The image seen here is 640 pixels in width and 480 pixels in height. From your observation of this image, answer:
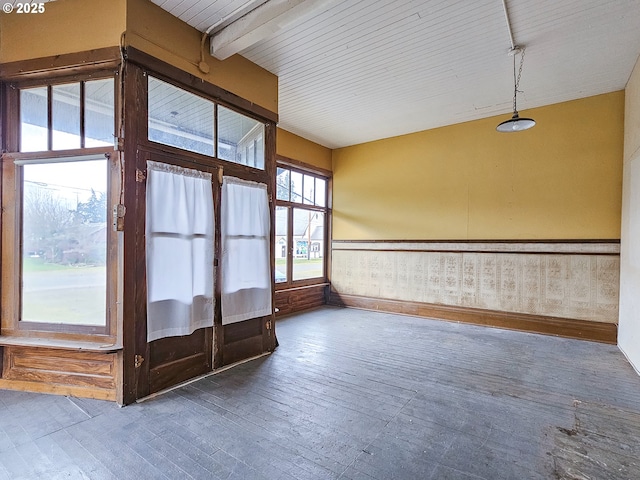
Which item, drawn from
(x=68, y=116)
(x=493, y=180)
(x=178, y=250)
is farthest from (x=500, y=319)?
(x=68, y=116)

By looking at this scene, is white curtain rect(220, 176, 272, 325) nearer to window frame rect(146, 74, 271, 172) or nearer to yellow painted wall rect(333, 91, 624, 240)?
window frame rect(146, 74, 271, 172)

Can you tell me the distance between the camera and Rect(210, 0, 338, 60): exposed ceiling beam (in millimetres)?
2756

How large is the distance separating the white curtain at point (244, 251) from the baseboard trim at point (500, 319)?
3267 millimetres

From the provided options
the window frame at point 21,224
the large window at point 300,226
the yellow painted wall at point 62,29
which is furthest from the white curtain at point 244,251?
the large window at point 300,226

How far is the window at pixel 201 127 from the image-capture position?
306cm

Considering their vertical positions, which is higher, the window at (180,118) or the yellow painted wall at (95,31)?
the yellow painted wall at (95,31)

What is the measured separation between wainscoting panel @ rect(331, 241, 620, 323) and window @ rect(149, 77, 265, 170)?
372cm

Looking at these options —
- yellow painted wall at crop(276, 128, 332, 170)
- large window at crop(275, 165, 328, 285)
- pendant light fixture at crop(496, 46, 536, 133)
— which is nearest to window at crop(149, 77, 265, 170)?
yellow painted wall at crop(276, 128, 332, 170)

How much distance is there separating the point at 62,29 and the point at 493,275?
21.0ft

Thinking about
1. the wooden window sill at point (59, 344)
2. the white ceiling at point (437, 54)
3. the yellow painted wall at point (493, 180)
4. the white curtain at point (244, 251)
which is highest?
the white ceiling at point (437, 54)

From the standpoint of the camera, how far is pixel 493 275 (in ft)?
18.3

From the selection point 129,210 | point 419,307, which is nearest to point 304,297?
point 419,307

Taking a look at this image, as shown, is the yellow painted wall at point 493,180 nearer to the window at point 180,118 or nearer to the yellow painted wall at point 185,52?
the yellow painted wall at point 185,52

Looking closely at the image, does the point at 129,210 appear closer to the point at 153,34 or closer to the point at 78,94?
the point at 78,94
